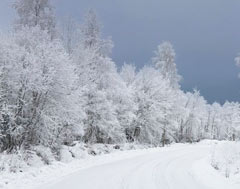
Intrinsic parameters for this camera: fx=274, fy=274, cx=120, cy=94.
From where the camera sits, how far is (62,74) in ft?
55.4

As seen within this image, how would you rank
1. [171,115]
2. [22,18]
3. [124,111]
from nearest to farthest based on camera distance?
[22,18], [124,111], [171,115]

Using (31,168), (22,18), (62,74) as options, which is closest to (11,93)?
(62,74)

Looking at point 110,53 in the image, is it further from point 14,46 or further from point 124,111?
point 14,46

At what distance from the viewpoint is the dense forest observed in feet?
49.9

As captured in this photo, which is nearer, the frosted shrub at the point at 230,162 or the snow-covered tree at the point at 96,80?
the frosted shrub at the point at 230,162

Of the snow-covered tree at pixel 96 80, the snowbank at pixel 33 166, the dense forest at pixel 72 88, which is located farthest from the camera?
the snow-covered tree at pixel 96 80

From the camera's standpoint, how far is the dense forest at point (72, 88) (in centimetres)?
1522

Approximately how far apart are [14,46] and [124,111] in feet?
56.0

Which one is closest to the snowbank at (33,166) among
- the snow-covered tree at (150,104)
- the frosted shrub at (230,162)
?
the frosted shrub at (230,162)

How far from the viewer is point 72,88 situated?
19219mm

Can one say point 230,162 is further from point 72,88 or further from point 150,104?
point 150,104

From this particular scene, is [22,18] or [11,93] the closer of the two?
[11,93]

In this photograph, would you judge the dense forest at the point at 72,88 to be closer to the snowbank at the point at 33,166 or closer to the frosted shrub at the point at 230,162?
the snowbank at the point at 33,166

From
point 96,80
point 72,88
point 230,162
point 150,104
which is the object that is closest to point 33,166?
point 72,88
